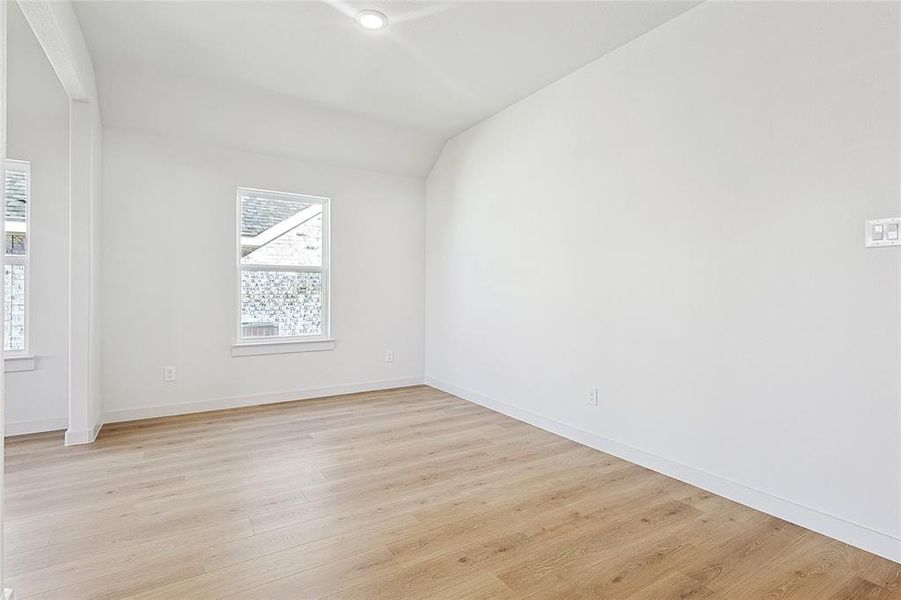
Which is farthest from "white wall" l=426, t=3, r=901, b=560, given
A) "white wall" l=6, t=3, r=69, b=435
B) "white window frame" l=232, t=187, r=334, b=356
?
"white wall" l=6, t=3, r=69, b=435

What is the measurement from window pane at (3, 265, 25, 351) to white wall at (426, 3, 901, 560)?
3.78 meters

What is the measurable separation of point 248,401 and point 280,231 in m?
1.62

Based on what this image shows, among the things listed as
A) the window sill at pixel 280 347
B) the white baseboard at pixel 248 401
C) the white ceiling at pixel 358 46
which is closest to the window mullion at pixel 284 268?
the window sill at pixel 280 347

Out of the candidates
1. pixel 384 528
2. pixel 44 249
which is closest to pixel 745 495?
pixel 384 528

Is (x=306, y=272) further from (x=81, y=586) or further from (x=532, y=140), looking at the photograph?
(x=81, y=586)

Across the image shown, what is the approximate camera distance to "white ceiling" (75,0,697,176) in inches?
106

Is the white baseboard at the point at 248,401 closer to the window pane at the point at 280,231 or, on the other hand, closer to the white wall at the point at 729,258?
the window pane at the point at 280,231

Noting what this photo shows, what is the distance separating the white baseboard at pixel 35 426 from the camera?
3449mm

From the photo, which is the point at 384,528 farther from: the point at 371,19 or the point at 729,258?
the point at 371,19

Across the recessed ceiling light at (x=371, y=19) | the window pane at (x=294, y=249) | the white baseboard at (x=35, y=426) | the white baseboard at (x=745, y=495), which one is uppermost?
the recessed ceiling light at (x=371, y=19)

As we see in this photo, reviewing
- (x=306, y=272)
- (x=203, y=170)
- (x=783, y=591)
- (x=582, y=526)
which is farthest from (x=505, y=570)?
(x=203, y=170)

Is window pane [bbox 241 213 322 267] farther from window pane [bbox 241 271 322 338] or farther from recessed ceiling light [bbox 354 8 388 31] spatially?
recessed ceiling light [bbox 354 8 388 31]

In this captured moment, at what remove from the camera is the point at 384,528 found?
7.16 feet

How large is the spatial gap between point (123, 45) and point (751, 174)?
12.6 ft
